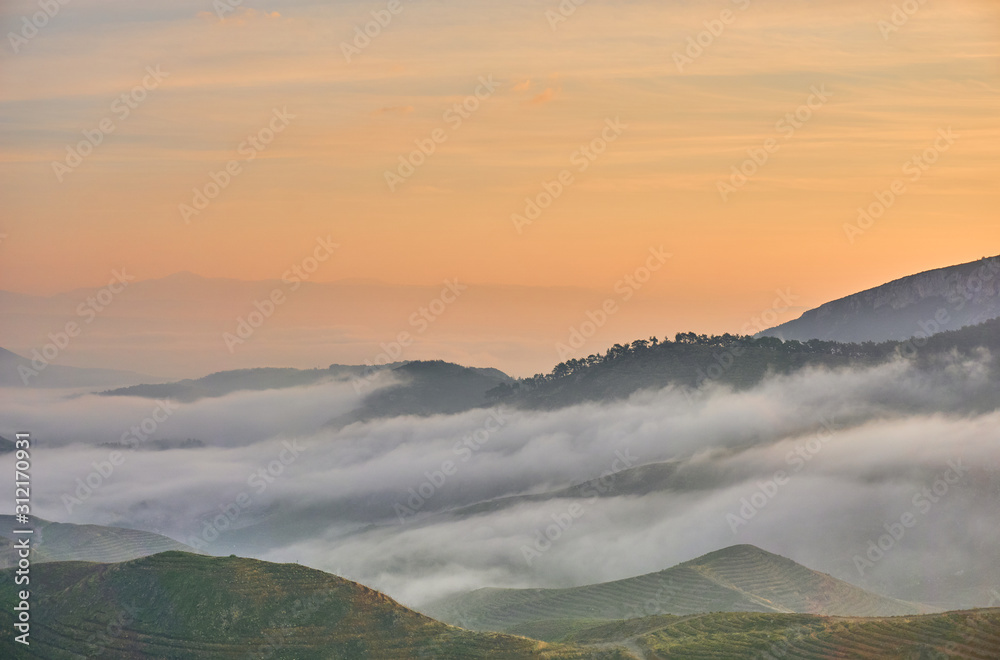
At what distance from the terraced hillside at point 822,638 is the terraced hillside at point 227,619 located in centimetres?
997

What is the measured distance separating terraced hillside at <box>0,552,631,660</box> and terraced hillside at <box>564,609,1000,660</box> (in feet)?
32.7

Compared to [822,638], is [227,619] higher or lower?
higher

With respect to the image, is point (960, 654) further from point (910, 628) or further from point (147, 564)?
point (147, 564)

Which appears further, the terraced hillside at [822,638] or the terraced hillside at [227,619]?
the terraced hillside at [227,619]

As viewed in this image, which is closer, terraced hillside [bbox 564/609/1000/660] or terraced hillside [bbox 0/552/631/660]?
terraced hillside [bbox 564/609/1000/660]

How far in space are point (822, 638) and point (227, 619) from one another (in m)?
63.5

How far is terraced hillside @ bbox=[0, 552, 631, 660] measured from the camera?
128 meters

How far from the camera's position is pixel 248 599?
133375 mm

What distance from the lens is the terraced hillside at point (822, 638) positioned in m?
118

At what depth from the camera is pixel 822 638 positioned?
126312 millimetres

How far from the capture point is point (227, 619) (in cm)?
13112

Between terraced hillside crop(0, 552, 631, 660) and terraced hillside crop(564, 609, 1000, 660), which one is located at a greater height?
terraced hillside crop(0, 552, 631, 660)

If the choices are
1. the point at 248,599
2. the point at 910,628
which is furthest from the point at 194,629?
the point at 910,628

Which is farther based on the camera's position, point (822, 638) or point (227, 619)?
point (227, 619)
